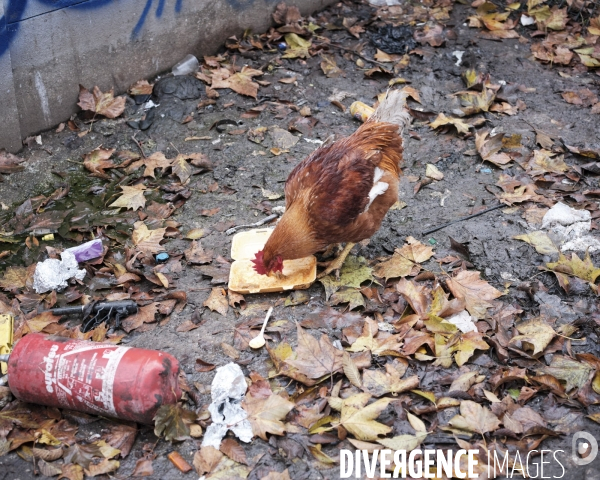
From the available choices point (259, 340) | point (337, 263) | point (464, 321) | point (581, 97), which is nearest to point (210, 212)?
point (337, 263)

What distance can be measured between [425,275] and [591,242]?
120 cm

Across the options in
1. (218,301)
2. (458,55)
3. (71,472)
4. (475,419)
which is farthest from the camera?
(458,55)

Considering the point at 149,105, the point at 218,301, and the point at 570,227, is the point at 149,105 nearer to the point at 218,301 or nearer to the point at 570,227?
the point at 218,301

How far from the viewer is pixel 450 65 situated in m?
6.23

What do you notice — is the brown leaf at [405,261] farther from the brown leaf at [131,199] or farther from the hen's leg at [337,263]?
the brown leaf at [131,199]

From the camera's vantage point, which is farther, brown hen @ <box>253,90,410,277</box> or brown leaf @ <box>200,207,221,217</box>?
brown leaf @ <box>200,207,221,217</box>

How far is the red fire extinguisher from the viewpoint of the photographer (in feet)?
9.39

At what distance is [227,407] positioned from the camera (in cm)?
310

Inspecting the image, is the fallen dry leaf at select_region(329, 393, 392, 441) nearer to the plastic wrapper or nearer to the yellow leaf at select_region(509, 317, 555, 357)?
the yellow leaf at select_region(509, 317, 555, 357)

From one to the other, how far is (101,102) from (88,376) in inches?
129

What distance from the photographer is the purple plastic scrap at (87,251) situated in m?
4.12

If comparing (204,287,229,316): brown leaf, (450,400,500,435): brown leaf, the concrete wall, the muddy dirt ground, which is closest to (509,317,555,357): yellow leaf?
the muddy dirt ground

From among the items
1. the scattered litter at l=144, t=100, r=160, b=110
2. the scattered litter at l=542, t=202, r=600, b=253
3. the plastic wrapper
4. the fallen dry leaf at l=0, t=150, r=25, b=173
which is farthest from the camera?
the scattered litter at l=144, t=100, r=160, b=110

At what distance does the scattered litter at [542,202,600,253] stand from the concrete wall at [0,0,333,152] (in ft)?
12.6
